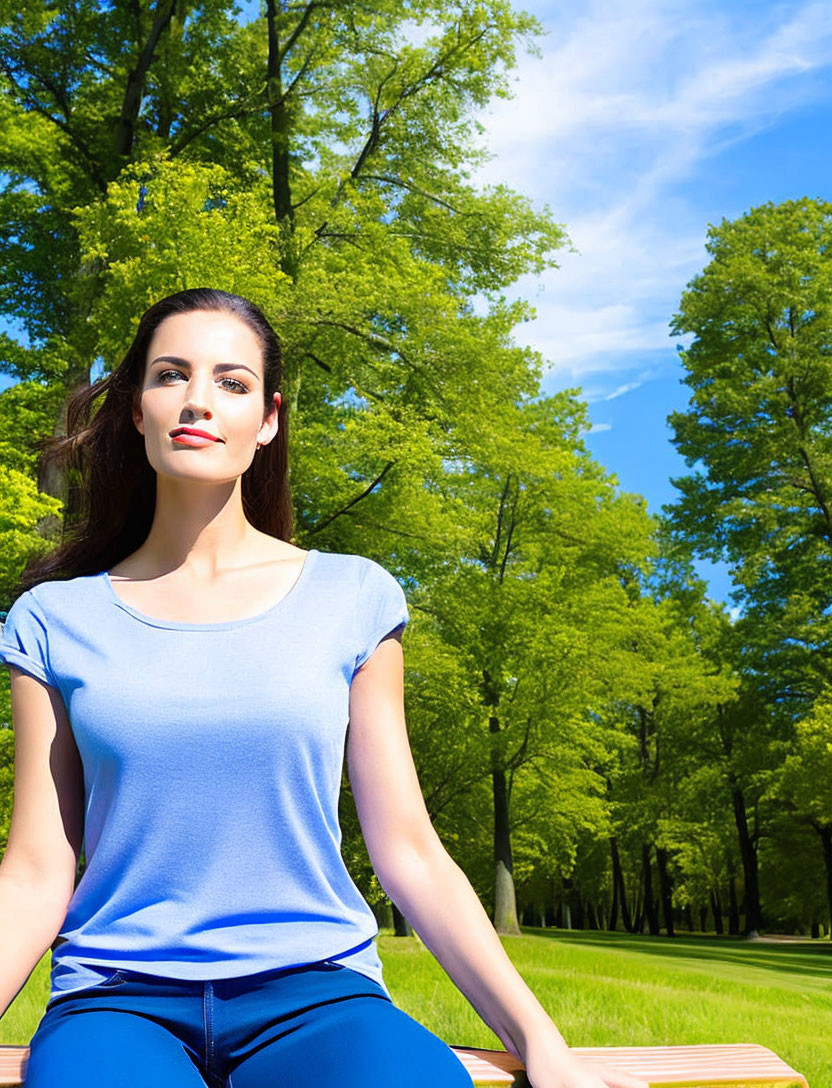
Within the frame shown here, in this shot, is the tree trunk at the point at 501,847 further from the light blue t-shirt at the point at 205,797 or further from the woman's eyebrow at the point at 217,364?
the light blue t-shirt at the point at 205,797

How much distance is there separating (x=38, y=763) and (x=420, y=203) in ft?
56.1

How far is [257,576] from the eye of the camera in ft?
7.30

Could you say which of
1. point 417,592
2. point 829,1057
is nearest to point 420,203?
point 417,592

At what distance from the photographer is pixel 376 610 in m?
2.13

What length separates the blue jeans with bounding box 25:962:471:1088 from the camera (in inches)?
61.3

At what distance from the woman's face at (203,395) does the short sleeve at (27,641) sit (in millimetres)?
371

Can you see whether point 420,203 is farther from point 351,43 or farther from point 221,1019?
point 221,1019

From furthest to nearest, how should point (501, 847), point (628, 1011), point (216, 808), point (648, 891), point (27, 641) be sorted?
1. point (648, 891)
2. point (501, 847)
3. point (628, 1011)
4. point (27, 641)
5. point (216, 808)

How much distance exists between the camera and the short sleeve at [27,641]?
2.01 meters

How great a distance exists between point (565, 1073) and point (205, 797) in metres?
0.73

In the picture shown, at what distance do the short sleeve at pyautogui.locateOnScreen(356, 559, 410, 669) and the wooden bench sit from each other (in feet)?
2.38

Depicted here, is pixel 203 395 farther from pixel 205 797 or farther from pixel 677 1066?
pixel 677 1066

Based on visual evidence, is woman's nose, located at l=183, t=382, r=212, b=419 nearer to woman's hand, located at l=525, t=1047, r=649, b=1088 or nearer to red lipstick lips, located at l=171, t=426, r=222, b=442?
red lipstick lips, located at l=171, t=426, r=222, b=442

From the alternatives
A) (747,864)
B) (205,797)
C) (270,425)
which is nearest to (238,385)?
(270,425)
